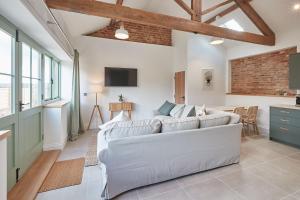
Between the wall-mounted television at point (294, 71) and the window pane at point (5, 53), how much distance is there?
5.35 m

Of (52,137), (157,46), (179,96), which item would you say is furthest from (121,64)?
(52,137)

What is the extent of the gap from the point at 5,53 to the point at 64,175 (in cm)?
182

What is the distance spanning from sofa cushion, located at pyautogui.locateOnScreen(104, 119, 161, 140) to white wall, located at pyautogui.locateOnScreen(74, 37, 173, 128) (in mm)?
3654

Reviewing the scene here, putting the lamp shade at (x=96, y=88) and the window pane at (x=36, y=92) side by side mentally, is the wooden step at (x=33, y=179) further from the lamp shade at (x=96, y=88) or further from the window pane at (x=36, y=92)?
the lamp shade at (x=96, y=88)

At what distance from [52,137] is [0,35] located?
7.19 feet

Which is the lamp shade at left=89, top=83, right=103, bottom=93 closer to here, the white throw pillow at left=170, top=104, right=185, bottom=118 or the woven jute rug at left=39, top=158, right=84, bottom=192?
the white throw pillow at left=170, top=104, right=185, bottom=118

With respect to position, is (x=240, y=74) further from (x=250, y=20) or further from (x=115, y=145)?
(x=115, y=145)

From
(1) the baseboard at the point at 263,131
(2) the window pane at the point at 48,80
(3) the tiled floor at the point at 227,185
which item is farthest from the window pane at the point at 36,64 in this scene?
(1) the baseboard at the point at 263,131

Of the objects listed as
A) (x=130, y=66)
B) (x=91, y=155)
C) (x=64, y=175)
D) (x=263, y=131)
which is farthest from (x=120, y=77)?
(x=263, y=131)

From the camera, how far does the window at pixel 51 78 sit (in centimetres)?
384

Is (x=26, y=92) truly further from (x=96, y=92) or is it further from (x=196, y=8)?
(x=196, y=8)

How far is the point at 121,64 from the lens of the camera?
5770 mm

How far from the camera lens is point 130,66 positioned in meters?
5.88

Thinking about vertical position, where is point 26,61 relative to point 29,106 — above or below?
above
